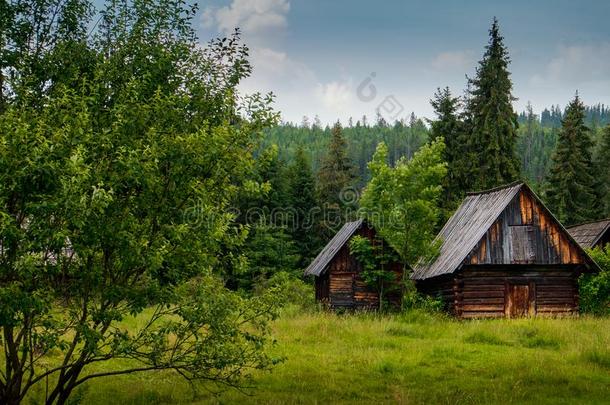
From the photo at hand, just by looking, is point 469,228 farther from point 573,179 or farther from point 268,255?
point 573,179

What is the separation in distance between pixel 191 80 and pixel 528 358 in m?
11.4

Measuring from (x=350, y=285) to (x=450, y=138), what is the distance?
64.8ft

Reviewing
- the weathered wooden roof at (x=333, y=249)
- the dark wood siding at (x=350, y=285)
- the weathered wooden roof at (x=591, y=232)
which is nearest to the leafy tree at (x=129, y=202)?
the weathered wooden roof at (x=333, y=249)

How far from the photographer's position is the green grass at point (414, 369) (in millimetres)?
12797

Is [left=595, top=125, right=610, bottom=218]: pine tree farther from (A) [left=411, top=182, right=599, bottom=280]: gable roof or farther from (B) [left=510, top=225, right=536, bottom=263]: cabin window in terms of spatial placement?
(B) [left=510, top=225, right=536, bottom=263]: cabin window

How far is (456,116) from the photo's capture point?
48312 mm

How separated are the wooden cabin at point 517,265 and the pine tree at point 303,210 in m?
24.2

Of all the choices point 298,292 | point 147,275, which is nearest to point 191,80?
point 147,275

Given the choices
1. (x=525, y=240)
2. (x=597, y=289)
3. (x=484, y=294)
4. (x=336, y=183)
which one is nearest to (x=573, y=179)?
(x=336, y=183)

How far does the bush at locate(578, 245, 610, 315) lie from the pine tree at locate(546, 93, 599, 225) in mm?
20904

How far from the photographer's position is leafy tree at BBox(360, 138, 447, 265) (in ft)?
94.4

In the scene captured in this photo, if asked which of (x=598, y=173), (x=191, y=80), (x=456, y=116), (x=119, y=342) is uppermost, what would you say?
(x=456, y=116)

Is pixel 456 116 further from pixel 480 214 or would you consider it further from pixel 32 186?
Answer: pixel 32 186

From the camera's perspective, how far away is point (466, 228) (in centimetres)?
3083
